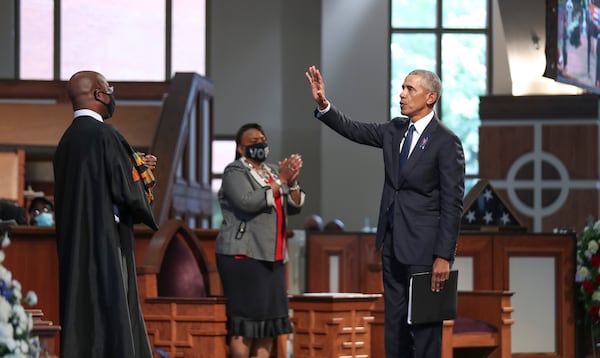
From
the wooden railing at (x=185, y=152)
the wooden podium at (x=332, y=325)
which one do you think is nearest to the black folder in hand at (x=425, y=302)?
the wooden podium at (x=332, y=325)

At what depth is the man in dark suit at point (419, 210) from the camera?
4520 millimetres

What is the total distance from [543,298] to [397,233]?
10.2 feet

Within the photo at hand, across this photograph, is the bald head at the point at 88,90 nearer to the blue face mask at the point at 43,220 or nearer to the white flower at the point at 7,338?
the white flower at the point at 7,338

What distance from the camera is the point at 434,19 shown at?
16.5m

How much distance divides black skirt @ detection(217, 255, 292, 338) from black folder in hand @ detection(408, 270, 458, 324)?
55.7 inches

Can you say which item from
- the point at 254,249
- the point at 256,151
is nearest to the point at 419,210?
the point at 254,249

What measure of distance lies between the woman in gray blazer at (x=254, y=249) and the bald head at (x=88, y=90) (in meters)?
1.48

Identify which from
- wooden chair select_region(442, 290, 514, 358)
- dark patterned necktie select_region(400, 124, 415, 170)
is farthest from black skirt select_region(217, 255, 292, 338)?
dark patterned necktie select_region(400, 124, 415, 170)

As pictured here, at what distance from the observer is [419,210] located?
4.58 m

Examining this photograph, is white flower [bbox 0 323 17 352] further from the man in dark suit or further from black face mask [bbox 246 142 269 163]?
black face mask [bbox 246 142 269 163]

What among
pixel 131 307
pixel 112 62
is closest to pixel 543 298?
pixel 131 307

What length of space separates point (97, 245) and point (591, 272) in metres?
3.74

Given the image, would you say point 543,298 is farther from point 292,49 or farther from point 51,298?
point 292,49

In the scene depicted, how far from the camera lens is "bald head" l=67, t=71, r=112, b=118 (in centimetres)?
438
